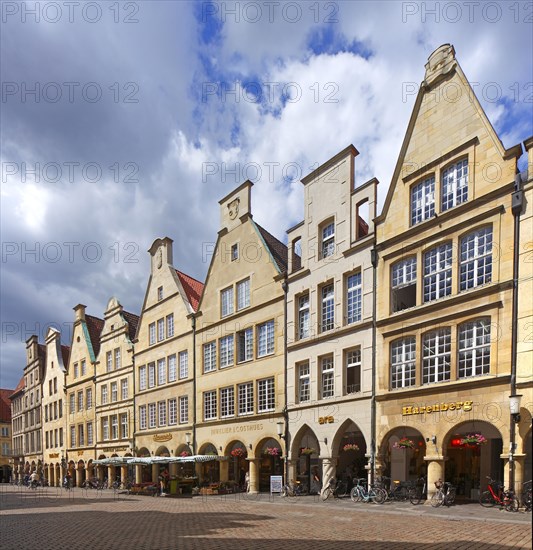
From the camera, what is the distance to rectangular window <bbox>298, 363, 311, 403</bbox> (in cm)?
2667

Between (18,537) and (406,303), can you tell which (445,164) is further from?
(18,537)

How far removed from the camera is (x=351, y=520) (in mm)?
16359

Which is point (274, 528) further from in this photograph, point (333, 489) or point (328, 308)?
point (328, 308)

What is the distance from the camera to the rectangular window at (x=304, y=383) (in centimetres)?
2667

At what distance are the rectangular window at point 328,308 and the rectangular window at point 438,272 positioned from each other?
18.0ft

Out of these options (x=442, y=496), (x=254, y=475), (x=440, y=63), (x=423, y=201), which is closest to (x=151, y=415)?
(x=254, y=475)

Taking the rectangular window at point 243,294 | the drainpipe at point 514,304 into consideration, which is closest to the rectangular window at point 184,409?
the rectangular window at point 243,294

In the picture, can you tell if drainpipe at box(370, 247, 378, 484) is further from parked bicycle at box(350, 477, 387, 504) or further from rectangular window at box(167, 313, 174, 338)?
rectangular window at box(167, 313, 174, 338)

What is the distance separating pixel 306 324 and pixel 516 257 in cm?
1149

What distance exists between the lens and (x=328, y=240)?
26.6m

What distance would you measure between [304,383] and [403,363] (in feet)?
21.6

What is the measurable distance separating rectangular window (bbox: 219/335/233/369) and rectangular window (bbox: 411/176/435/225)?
46.9 feet

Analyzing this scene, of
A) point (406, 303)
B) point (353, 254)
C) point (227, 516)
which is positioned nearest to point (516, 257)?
point (406, 303)

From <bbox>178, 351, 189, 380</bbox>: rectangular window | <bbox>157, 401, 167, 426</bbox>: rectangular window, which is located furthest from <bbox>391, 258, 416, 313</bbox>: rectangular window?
<bbox>157, 401, 167, 426</bbox>: rectangular window
